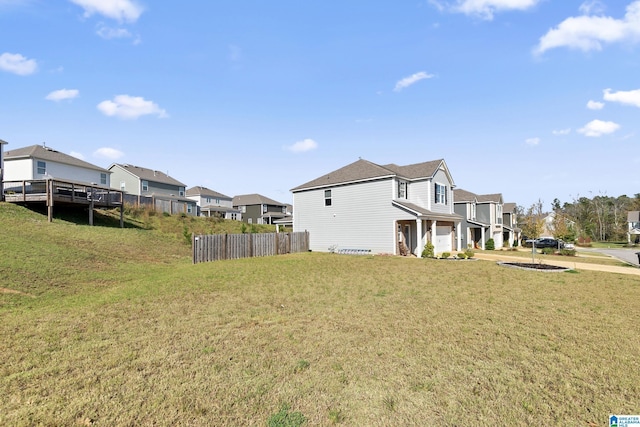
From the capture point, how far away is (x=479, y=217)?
34625mm

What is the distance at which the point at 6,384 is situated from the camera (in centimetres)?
394

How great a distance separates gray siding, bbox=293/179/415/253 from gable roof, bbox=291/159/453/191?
0.50m

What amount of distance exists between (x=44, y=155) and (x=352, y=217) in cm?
2816

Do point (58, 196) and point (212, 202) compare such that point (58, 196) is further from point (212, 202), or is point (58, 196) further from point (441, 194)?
point (212, 202)

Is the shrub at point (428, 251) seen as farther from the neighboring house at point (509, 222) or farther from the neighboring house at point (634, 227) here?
the neighboring house at point (634, 227)

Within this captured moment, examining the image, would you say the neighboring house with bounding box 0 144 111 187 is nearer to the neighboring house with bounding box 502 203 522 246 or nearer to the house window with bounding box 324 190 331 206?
the house window with bounding box 324 190 331 206

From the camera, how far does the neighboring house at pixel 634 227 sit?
167ft

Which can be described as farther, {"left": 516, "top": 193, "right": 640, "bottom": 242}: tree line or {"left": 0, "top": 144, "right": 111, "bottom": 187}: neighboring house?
{"left": 516, "top": 193, "right": 640, "bottom": 242}: tree line

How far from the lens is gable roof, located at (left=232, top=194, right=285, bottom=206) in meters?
61.4

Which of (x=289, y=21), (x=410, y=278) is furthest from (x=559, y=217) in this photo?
(x=289, y=21)

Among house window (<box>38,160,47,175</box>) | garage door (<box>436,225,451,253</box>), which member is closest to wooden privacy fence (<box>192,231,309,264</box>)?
garage door (<box>436,225,451,253</box>)

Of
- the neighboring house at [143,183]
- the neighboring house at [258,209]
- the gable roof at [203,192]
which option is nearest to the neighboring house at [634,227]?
the neighboring house at [258,209]

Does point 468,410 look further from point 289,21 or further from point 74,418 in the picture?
point 289,21

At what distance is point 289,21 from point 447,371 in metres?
15.1
